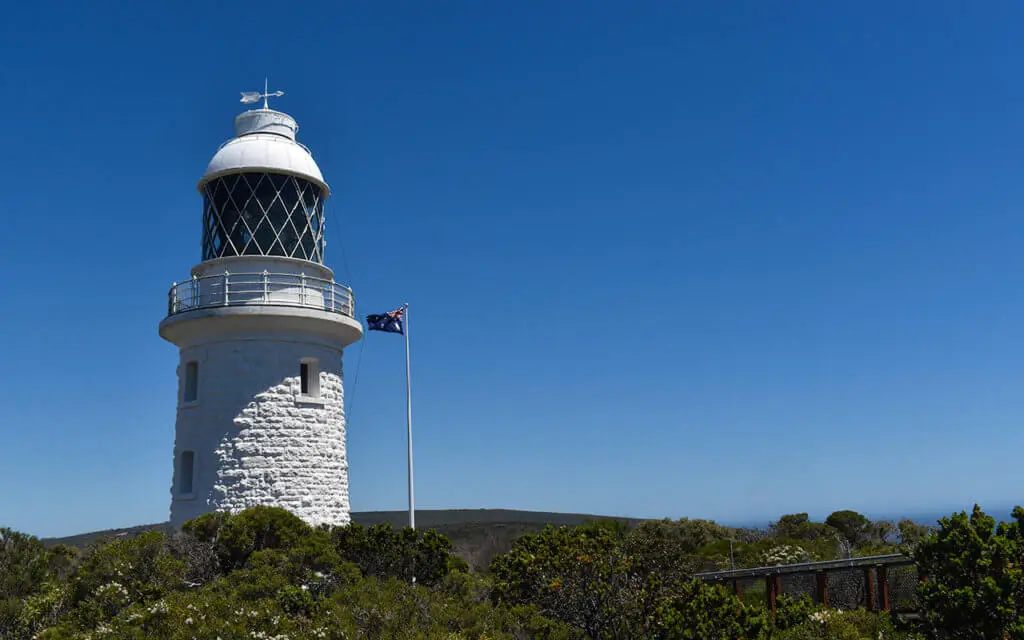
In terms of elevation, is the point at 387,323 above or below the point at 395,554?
above

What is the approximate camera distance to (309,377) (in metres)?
19.9

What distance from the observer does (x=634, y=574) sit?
579 inches

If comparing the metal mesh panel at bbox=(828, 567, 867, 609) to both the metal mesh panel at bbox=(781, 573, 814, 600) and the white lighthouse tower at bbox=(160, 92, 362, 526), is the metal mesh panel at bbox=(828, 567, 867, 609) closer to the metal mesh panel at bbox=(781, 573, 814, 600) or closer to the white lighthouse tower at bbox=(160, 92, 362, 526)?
the metal mesh panel at bbox=(781, 573, 814, 600)

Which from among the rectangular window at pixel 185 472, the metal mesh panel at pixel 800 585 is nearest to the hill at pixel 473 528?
the rectangular window at pixel 185 472

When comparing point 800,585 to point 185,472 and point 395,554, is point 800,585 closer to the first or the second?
point 395,554

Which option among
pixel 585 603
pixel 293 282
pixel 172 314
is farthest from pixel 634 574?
pixel 172 314

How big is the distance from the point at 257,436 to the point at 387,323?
438cm

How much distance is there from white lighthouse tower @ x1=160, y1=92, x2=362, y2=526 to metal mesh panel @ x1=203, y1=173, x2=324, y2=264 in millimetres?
22

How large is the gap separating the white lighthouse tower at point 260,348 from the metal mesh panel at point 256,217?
22 millimetres

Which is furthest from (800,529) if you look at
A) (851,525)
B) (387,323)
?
(387,323)

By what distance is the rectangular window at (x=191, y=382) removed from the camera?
781 inches

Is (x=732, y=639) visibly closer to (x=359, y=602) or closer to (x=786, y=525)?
(x=359, y=602)

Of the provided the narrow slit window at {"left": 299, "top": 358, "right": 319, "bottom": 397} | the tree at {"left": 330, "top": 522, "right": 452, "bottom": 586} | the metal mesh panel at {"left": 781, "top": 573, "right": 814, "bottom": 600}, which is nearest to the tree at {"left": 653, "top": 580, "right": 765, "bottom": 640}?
the tree at {"left": 330, "top": 522, "right": 452, "bottom": 586}

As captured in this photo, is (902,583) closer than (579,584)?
No
